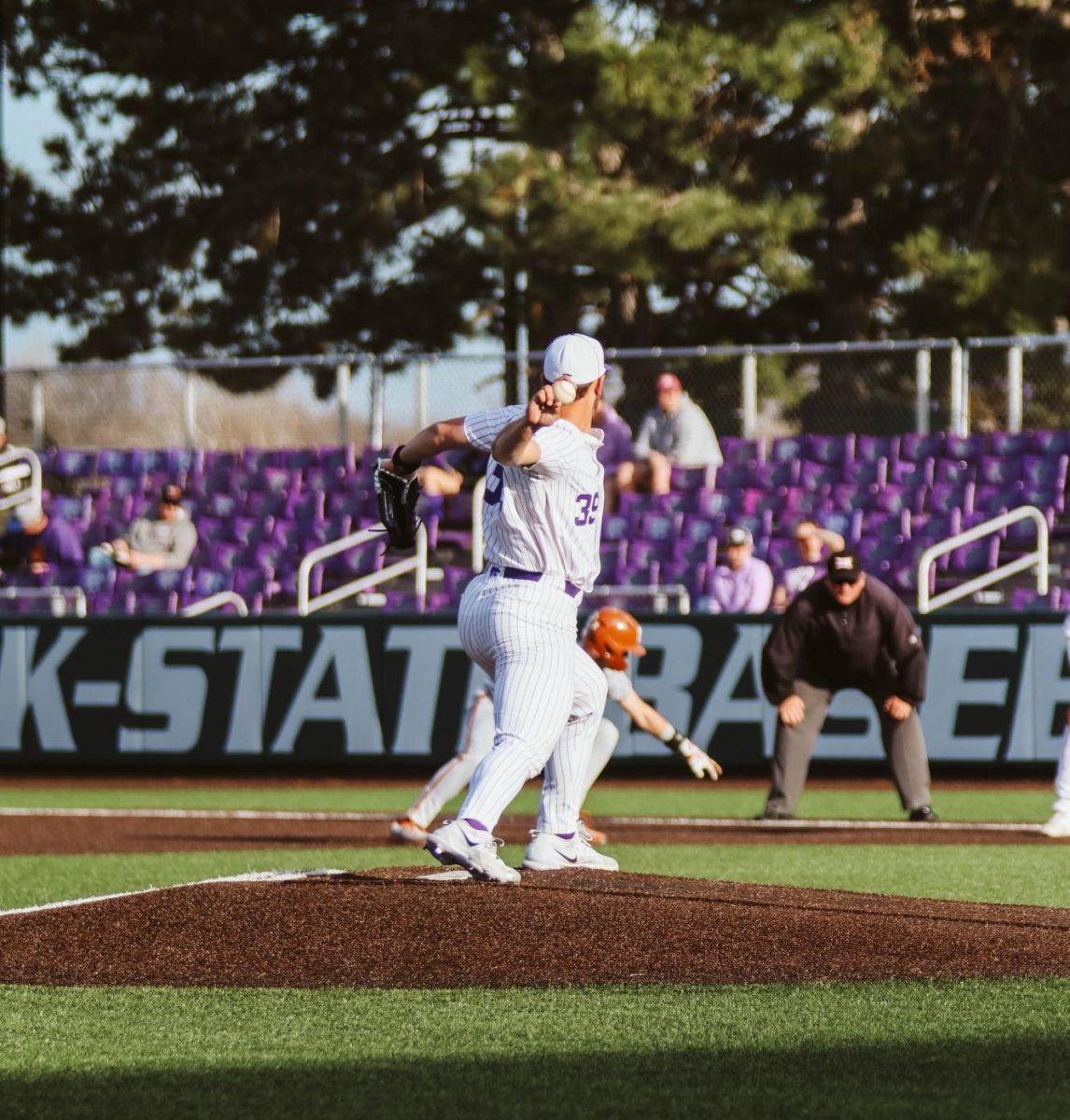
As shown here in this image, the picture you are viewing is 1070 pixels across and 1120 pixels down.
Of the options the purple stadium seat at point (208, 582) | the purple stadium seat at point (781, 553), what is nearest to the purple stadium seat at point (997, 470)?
the purple stadium seat at point (781, 553)

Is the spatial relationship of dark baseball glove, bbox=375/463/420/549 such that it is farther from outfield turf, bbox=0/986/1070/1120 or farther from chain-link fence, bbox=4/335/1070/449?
chain-link fence, bbox=4/335/1070/449

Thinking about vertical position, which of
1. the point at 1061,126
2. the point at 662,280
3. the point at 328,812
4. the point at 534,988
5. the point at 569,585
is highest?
the point at 1061,126

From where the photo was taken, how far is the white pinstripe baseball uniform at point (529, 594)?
6.77 meters

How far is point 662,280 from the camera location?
25031 mm

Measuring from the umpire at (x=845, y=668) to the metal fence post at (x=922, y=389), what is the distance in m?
5.56

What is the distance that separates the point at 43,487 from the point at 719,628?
8204mm

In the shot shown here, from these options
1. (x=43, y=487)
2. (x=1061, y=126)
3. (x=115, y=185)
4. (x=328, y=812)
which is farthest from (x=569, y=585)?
(x=115, y=185)

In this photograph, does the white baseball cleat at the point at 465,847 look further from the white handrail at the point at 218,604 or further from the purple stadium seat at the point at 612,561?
the white handrail at the point at 218,604

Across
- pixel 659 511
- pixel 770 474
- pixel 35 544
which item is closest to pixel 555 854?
pixel 659 511

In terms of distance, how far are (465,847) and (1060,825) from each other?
206 inches

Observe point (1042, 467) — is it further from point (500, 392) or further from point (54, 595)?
point (54, 595)

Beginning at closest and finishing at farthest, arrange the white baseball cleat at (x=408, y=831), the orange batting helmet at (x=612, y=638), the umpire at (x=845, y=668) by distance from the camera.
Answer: the orange batting helmet at (x=612, y=638) → the white baseball cleat at (x=408, y=831) → the umpire at (x=845, y=668)

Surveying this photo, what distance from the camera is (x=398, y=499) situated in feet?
22.9

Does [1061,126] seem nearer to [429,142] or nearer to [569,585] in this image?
[429,142]
